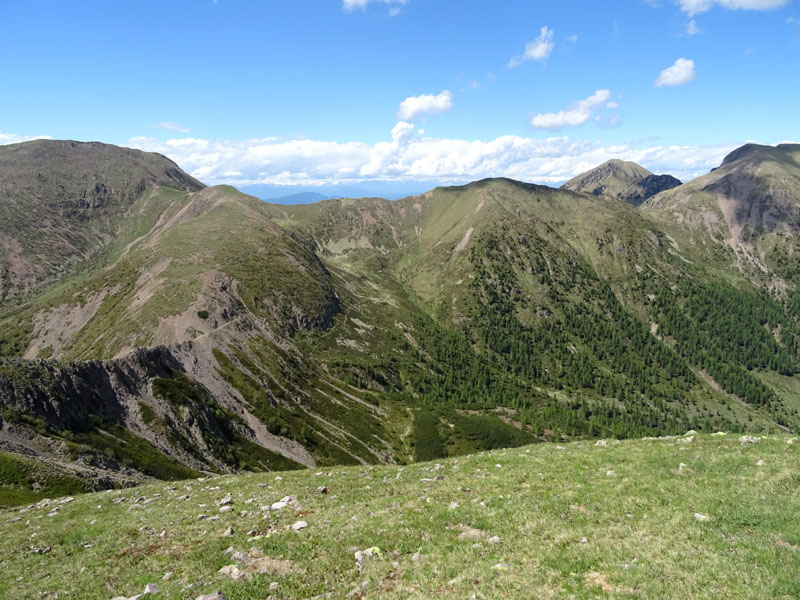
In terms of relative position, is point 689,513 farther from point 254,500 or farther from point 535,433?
point 535,433

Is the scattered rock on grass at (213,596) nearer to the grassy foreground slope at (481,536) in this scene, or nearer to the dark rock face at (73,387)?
the grassy foreground slope at (481,536)

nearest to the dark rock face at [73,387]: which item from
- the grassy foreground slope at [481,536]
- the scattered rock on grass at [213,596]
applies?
the grassy foreground slope at [481,536]

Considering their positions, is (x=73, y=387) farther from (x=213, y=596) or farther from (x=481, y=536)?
(x=481, y=536)

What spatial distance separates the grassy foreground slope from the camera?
548 inches

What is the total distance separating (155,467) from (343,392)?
111555 mm

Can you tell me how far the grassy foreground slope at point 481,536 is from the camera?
13914 mm

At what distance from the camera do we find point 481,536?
59.5ft

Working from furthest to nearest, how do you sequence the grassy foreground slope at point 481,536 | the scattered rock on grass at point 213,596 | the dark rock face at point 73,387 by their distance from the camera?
the dark rock face at point 73,387, the scattered rock on grass at point 213,596, the grassy foreground slope at point 481,536

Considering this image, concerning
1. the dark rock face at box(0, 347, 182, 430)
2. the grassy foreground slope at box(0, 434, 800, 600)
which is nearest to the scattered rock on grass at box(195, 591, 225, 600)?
the grassy foreground slope at box(0, 434, 800, 600)

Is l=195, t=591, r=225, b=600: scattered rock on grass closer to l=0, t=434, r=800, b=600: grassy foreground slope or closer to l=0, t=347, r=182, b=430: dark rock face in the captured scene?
l=0, t=434, r=800, b=600: grassy foreground slope

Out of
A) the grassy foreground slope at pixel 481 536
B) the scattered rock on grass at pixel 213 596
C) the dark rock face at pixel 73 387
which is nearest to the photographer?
the grassy foreground slope at pixel 481 536

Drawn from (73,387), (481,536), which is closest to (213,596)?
(481,536)

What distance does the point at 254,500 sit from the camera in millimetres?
28125

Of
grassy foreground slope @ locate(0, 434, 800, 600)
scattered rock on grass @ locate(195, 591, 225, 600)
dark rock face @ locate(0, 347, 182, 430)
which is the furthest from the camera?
dark rock face @ locate(0, 347, 182, 430)
